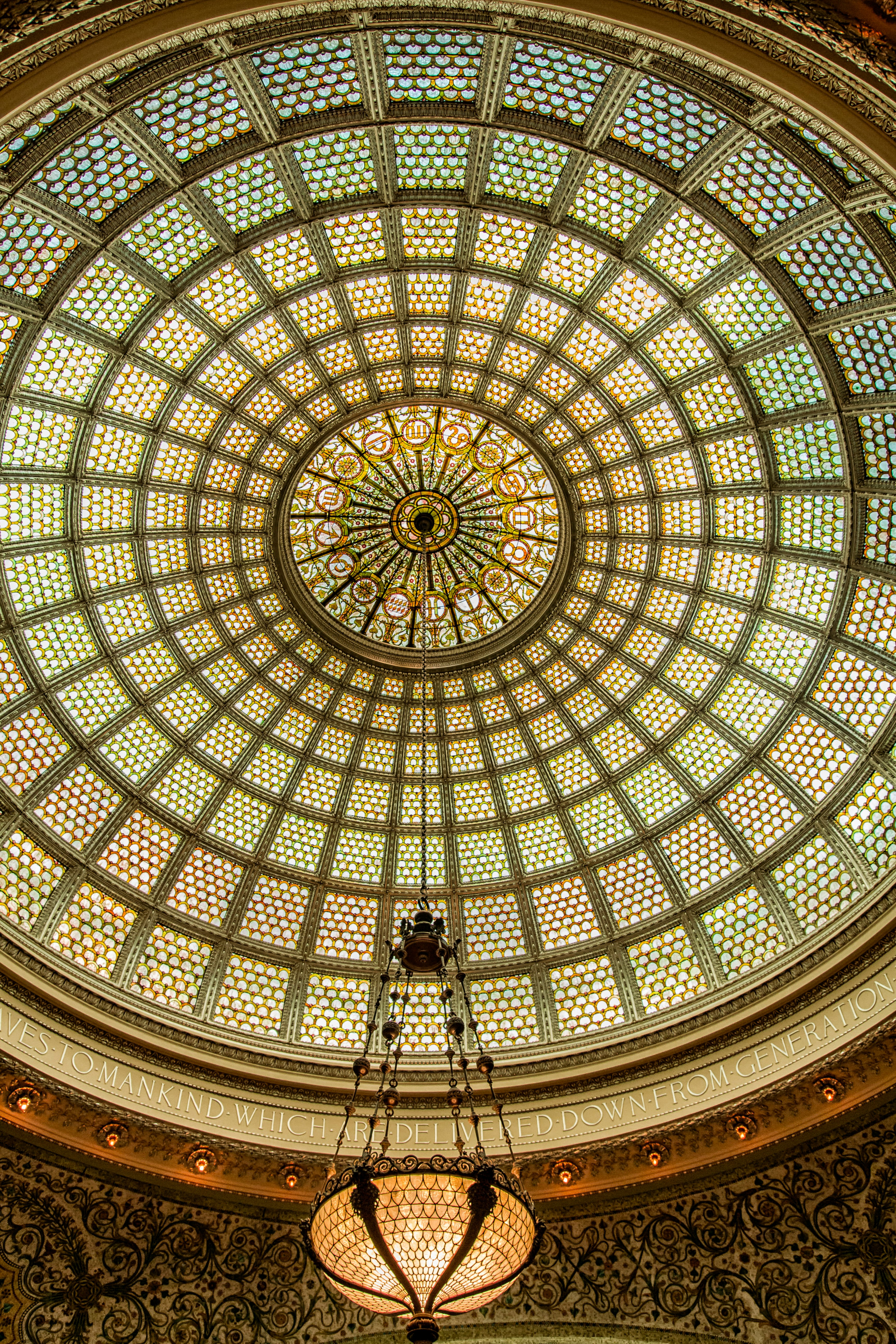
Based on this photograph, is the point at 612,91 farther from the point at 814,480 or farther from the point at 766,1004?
the point at 766,1004

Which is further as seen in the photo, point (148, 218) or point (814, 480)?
point (814, 480)

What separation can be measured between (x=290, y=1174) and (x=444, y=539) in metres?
10.8

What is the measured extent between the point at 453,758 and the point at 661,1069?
6.68 metres

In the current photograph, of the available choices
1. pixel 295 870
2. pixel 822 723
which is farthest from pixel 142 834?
pixel 822 723

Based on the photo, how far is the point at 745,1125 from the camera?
12844mm

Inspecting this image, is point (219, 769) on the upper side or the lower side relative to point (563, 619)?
lower

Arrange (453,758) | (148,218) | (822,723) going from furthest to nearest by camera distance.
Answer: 1. (453,758)
2. (822,723)
3. (148,218)

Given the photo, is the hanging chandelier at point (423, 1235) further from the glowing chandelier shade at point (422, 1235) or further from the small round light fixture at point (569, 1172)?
the small round light fixture at point (569, 1172)

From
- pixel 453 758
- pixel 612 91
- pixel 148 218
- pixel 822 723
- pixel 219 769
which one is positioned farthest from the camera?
pixel 453 758

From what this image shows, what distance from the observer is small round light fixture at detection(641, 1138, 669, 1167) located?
43.3ft

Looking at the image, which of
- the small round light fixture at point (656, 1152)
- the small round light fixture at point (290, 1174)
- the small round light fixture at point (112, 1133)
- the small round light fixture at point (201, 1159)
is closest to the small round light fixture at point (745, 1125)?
the small round light fixture at point (656, 1152)

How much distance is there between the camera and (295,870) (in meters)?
17.0

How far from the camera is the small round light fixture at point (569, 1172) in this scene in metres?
13.5

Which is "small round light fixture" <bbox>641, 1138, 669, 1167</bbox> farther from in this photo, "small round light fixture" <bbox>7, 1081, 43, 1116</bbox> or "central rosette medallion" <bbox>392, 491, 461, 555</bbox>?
"central rosette medallion" <bbox>392, 491, 461, 555</bbox>
